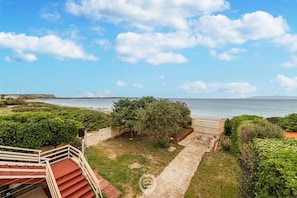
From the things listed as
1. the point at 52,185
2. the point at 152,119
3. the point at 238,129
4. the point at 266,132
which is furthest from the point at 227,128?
the point at 52,185

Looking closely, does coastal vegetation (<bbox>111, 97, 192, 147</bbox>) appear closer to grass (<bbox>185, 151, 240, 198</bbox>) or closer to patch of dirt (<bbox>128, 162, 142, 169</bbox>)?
patch of dirt (<bbox>128, 162, 142, 169</bbox>)

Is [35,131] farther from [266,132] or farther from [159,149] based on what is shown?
[266,132]

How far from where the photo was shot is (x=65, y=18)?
12516 mm

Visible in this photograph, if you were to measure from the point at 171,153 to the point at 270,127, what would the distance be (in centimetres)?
690

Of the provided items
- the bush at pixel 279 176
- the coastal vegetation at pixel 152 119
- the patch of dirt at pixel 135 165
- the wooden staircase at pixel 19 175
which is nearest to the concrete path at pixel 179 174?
the patch of dirt at pixel 135 165

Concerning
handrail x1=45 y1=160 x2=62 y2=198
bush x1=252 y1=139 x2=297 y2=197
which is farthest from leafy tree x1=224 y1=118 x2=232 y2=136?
handrail x1=45 y1=160 x2=62 y2=198

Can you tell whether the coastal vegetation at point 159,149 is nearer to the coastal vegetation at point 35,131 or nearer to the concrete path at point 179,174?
the coastal vegetation at point 35,131

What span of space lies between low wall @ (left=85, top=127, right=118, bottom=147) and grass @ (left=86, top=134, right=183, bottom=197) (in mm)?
598

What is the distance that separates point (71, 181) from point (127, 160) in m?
→ 4.49

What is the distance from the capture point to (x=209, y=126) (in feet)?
66.1

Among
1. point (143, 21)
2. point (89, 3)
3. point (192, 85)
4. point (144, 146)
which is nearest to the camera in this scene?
point (89, 3)

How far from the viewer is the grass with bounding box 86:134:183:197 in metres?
8.75

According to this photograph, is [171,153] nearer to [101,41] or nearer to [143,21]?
[143,21]

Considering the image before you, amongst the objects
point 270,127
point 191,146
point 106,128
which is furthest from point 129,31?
point 270,127
